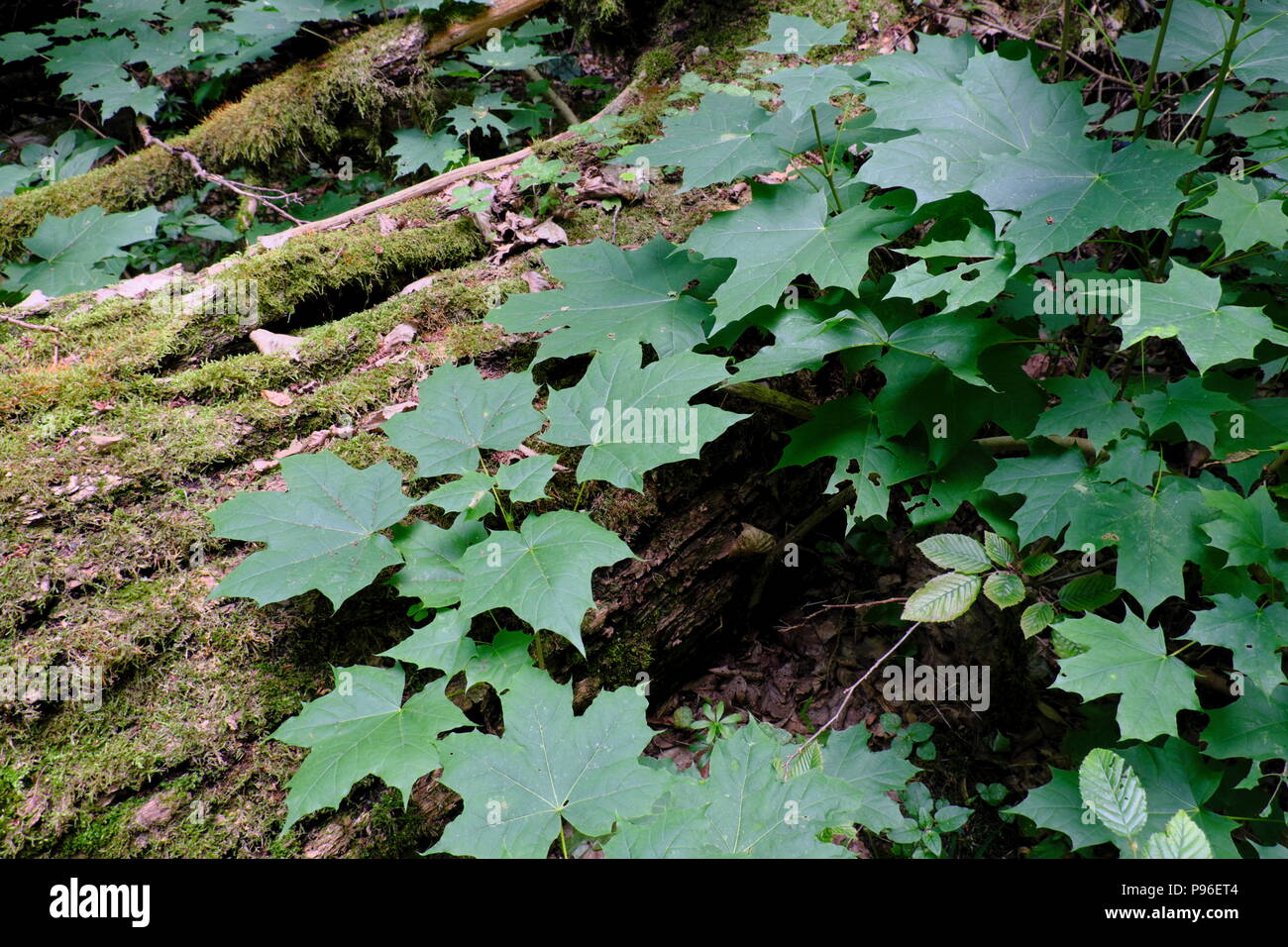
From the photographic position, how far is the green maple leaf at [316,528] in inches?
70.2

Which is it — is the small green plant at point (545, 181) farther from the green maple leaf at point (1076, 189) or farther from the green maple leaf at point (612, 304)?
the green maple leaf at point (1076, 189)

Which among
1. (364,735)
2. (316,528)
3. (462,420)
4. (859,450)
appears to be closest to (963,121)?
(859,450)

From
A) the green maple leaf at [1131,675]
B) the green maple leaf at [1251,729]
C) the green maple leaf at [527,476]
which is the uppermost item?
the green maple leaf at [527,476]

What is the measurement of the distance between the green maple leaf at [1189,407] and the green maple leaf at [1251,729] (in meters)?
0.63

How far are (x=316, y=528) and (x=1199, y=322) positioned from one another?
2.17m

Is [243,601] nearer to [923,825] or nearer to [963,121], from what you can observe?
[923,825]

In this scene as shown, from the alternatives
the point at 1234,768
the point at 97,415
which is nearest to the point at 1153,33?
the point at 1234,768

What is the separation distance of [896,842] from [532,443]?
174 centimetres

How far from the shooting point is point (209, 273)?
2.90 meters

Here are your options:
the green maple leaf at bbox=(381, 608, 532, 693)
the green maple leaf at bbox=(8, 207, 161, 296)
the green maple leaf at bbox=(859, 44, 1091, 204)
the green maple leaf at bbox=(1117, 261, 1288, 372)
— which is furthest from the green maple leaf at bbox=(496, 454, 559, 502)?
the green maple leaf at bbox=(8, 207, 161, 296)

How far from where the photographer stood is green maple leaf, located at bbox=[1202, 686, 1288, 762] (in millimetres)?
1660

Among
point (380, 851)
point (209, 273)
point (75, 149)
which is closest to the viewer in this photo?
point (380, 851)

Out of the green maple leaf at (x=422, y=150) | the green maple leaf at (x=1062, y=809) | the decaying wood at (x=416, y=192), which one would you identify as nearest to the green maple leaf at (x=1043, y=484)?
the green maple leaf at (x=1062, y=809)
